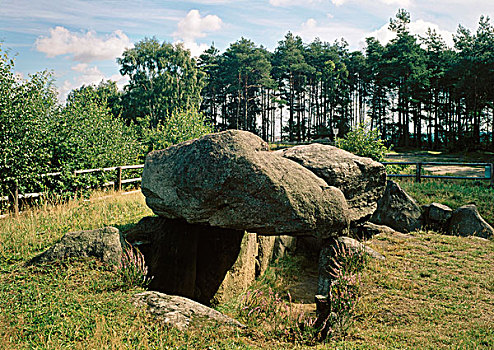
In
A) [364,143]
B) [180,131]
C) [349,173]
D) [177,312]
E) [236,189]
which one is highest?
[180,131]

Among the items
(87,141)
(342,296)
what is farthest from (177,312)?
(87,141)

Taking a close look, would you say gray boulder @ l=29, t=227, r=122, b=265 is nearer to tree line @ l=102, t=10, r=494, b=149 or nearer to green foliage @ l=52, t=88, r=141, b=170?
green foliage @ l=52, t=88, r=141, b=170

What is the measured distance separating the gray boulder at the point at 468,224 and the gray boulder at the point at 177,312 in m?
8.83

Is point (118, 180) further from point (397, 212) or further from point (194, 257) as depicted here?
point (397, 212)

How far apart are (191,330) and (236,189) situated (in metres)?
2.46

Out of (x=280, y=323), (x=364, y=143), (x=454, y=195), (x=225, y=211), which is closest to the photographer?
(x=280, y=323)

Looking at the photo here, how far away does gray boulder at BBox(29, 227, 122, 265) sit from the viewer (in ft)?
21.2

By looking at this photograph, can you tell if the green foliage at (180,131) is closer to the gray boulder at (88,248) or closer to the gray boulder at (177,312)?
the gray boulder at (88,248)

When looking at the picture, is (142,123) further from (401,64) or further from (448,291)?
(448,291)

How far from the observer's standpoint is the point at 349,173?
853 cm

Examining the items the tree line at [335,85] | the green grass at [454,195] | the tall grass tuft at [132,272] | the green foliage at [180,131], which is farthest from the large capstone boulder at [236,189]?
the tree line at [335,85]

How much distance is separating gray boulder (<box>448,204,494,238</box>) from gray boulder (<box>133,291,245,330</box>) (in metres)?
8.83

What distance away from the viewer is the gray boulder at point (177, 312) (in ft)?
16.3

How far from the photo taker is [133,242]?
7477mm
